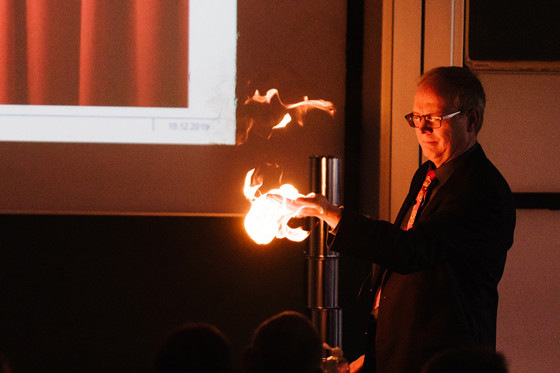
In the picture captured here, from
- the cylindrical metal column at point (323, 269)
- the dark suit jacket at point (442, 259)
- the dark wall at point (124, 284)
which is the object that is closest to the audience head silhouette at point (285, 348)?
the dark suit jacket at point (442, 259)

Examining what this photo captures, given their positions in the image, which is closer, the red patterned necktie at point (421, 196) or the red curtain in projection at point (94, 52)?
the red patterned necktie at point (421, 196)

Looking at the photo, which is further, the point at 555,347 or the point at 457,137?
the point at 555,347

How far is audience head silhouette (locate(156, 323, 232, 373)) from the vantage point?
103 cm

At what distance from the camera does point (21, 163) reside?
2.65 m

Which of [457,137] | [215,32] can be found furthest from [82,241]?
[457,137]

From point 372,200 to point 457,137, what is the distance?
3.11ft

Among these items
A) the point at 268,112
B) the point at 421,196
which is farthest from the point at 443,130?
the point at 268,112

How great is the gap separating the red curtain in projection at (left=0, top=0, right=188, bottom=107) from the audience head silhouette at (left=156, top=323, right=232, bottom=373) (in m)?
1.71

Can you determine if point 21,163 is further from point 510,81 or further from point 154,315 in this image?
point 510,81

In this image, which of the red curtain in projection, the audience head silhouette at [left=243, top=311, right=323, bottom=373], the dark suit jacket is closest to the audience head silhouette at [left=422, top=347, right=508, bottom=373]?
the audience head silhouette at [left=243, top=311, right=323, bottom=373]

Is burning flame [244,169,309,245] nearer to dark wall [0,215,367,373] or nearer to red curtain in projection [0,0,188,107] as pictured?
dark wall [0,215,367,373]

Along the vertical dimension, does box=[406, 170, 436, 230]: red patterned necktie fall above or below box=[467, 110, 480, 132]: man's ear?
below

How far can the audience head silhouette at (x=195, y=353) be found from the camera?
A: 40.5 inches

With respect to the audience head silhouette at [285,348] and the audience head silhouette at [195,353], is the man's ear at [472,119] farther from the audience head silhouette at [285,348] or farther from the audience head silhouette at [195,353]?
the audience head silhouette at [195,353]
